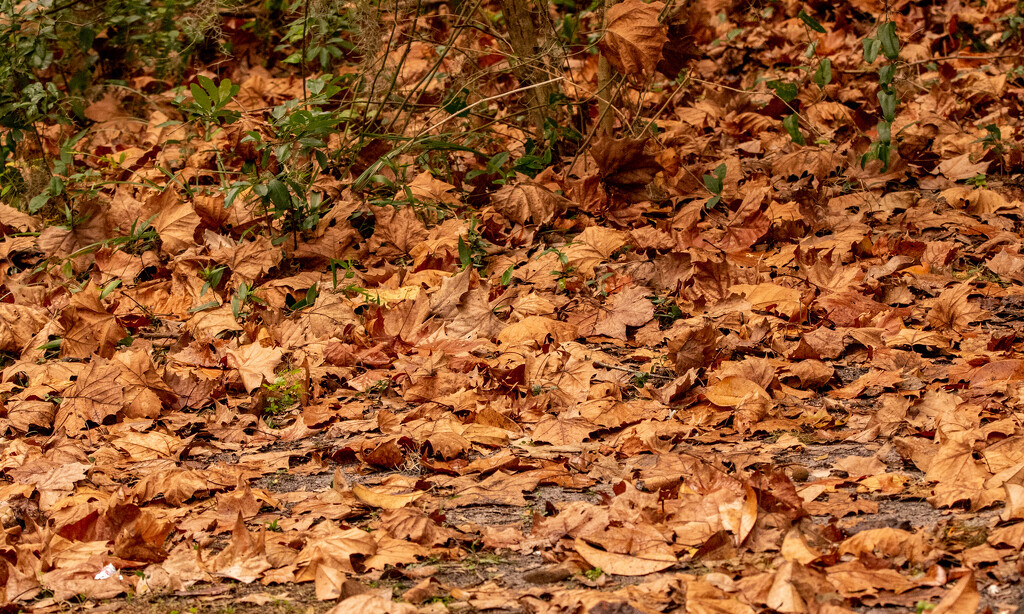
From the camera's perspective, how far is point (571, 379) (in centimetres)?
302

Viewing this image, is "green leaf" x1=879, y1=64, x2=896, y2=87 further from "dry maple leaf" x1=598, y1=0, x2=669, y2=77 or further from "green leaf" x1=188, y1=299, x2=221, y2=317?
"green leaf" x1=188, y1=299, x2=221, y2=317

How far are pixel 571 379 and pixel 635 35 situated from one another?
1482 millimetres

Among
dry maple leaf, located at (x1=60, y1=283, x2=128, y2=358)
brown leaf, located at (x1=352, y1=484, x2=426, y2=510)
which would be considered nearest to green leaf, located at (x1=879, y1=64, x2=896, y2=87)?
brown leaf, located at (x1=352, y1=484, x2=426, y2=510)

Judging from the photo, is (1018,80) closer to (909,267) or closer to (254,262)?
(909,267)

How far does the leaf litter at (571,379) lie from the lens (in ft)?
6.71

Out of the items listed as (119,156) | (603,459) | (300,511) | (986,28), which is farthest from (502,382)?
(986,28)

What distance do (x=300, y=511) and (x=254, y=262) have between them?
1792 millimetres

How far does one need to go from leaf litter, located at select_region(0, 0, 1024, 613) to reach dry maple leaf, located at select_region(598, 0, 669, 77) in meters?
0.01

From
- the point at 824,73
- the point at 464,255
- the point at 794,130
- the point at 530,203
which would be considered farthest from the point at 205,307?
the point at 824,73

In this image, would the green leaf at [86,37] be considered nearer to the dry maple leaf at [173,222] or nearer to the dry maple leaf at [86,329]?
the dry maple leaf at [173,222]

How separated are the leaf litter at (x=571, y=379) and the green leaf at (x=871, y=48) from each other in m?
0.60

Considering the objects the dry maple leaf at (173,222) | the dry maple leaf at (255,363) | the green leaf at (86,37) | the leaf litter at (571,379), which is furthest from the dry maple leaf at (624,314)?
the green leaf at (86,37)

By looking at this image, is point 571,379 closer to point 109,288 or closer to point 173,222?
point 109,288

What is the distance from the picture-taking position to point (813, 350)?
120 inches
